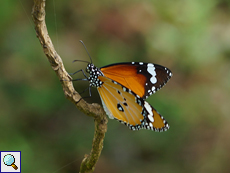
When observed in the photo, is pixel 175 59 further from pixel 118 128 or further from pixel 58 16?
pixel 58 16

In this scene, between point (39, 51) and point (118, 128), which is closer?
point (39, 51)

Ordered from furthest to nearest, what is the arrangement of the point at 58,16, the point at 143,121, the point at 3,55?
1. the point at 58,16
2. the point at 3,55
3. the point at 143,121

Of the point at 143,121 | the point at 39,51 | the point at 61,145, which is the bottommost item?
the point at 143,121

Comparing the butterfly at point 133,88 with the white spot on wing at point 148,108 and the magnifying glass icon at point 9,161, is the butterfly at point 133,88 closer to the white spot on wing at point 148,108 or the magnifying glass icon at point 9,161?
the white spot on wing at point 148,108

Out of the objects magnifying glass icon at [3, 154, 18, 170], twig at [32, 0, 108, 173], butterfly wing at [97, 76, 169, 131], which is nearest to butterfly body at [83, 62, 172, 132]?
butterfly wing at [97, 76, 169, 131]

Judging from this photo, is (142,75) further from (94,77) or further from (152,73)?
(94,77)

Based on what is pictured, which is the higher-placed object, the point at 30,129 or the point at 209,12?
the point at 209,12

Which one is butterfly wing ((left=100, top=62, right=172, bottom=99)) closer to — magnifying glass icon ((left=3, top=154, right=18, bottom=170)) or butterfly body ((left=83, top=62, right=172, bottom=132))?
butterfly body ((left=83, top=62, right=172, bottom=132))

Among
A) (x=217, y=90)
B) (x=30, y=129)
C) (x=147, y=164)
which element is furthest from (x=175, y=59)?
(x=30, y=129)
